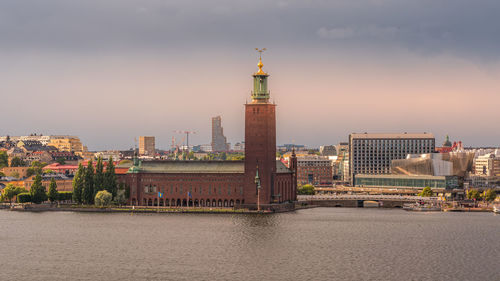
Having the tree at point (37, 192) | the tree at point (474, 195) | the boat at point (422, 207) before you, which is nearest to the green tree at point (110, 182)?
the tree at point (37, 192)

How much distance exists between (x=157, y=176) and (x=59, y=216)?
21018 millimetres

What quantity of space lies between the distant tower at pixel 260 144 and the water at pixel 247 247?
913 centimetres

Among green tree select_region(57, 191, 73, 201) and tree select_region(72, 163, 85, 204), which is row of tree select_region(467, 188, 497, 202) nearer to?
tree select_region(72, 163, 85, 204)

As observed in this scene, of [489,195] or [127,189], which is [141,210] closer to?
[127,189]

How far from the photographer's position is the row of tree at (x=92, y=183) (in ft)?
493

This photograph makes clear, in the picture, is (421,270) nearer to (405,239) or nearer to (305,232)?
(405,239)

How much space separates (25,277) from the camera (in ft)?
261

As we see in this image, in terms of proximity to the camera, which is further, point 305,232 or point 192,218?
point 192,218

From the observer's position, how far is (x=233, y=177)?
150125 millimetres

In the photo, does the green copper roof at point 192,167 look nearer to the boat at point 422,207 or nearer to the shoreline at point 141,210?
the shoreline at point 141,210

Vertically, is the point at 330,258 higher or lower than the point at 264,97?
lower

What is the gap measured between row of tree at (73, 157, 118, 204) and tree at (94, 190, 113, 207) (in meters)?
3.32

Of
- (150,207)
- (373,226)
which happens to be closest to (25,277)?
(373,226)

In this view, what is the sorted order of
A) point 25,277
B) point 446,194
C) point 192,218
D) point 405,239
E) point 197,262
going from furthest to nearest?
1. point 446,194
2. point 192,218
3. point 405,239
4. point 197,262
5. point 25,277
